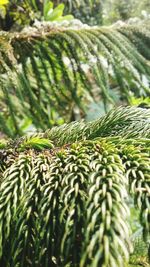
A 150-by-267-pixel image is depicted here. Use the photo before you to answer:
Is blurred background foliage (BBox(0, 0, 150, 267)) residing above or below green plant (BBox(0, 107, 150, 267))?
above

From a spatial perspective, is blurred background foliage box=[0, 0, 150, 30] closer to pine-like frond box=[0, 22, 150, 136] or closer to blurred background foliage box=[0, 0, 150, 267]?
blurred background foliage box=[0, 0, 150, 267]

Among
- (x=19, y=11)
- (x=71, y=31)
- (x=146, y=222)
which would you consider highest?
(x=19, y=11)

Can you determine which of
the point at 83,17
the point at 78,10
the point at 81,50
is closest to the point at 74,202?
the point at 81,50

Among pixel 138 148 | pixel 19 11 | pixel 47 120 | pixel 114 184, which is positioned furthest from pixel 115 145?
pixel 19 11

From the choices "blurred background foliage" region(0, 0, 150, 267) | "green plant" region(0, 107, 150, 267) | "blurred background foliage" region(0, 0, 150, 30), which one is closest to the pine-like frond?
"blurred background foliage" region(0, 0, 150, 267)

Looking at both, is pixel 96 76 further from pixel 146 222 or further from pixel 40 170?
pixel 146 222

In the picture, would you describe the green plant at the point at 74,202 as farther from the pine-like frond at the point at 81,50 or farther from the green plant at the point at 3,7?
the pine-like frond at the point at 81,50

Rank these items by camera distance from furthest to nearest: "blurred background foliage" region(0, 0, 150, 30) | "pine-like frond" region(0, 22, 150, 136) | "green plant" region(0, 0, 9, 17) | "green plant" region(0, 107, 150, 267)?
1. "blurred background foliage" region(0, 0, 150, 30)
2. "pine-like frond" region(0, 22, 150, 136)
3. "green plant" region(0, 0, 9, 17)
4. "green plant" region(0, 107, 150, 267)

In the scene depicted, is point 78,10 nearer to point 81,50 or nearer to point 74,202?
point 81,50
